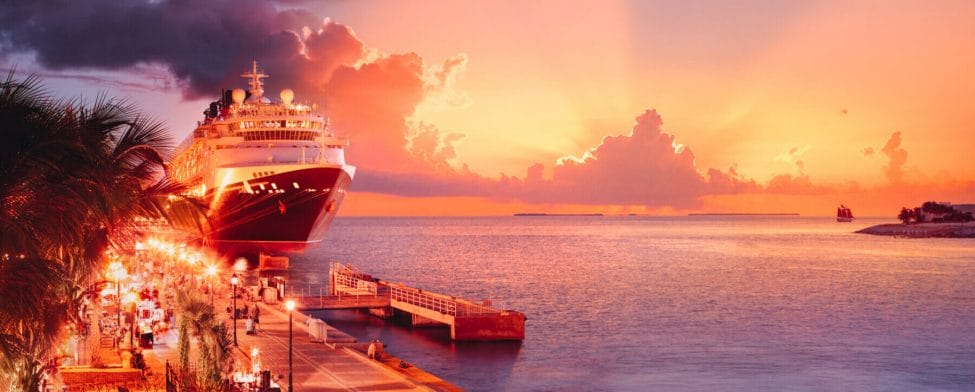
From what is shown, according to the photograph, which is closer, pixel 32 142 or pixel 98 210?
pixel 32 142

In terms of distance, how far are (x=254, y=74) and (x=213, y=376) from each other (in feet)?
325

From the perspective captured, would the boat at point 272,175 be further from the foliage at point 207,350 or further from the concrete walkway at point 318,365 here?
the foliage at point 207,350

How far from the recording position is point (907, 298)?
73562 millimetres

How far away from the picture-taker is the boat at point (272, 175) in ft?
283

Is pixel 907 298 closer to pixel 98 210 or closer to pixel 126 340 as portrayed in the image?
pixel 126 340

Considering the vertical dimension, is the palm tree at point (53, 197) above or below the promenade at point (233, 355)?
above

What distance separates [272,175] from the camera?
8519 centimetres

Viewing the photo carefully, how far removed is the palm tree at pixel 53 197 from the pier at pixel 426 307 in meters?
28.2

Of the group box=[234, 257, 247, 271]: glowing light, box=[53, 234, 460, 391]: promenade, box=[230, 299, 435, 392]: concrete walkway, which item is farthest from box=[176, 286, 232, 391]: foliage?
box=[234, 257, 247, 271]: glowing light

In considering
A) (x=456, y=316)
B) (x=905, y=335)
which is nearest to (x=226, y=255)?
(x=456, y=316)

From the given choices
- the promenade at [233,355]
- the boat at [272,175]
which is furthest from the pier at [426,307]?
the boat at [272,175]

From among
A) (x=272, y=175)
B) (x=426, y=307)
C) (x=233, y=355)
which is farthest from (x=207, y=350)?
(x=272, y=175)

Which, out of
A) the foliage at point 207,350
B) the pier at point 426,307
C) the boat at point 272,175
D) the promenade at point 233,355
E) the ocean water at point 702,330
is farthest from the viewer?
the boat at point 272,175

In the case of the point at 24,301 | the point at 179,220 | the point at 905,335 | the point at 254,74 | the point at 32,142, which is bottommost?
the point at 905,335
